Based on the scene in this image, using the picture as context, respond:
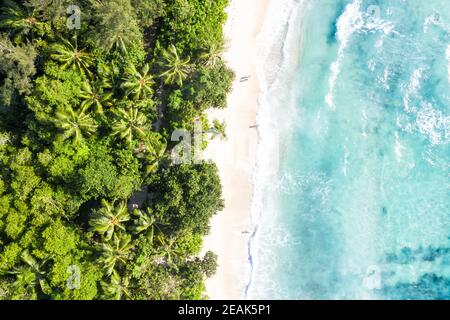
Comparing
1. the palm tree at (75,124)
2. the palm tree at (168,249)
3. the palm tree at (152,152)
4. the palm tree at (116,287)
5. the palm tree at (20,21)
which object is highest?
the palm tree at (20,21)

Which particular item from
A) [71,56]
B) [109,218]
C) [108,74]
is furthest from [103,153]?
[71,56]

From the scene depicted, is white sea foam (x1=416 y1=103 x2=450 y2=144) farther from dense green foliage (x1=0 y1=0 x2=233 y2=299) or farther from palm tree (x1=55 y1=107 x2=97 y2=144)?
palm tree (x1=55 y1=107 x2=97 y2=144)

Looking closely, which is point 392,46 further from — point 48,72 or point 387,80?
point 48,72

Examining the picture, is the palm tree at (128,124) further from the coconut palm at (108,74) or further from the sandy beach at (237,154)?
the sandy beach at (237,154)

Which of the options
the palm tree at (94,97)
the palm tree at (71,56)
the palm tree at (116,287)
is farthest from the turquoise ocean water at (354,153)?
the palm tree at (71,56)

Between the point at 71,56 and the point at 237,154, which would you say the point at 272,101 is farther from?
the point at 71,56

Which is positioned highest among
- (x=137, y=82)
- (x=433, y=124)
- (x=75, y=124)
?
(x=137, y=82)
